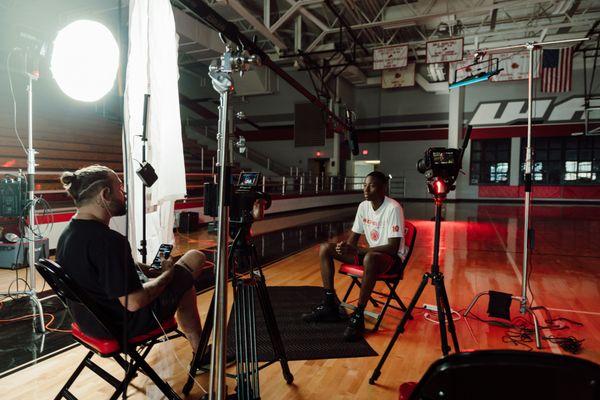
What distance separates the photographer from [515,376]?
1.95ft

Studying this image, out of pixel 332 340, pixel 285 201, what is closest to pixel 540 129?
pixel 285 201

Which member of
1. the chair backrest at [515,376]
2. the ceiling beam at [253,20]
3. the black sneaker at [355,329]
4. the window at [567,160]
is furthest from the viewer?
the window at [567,160]

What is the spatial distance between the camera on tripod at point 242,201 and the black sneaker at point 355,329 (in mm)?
1306

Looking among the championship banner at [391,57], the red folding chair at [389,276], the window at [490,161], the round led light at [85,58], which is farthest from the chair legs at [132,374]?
the window at [490,161]

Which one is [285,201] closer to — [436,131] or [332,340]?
[332,340]

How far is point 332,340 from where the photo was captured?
8.62 feet

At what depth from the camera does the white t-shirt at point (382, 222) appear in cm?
292

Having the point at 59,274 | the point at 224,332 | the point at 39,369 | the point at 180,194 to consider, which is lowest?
the point at 39,369

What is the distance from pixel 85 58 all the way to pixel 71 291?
2.33 meters

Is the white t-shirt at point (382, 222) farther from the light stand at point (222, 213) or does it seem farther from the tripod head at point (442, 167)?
the light stand at point (222, 213)

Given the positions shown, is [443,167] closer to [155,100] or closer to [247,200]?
[247,200]

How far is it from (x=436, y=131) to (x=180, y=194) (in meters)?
17.1

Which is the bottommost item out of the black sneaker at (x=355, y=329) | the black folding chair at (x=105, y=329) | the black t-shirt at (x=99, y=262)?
the black sneaker at (x=355, y=329)

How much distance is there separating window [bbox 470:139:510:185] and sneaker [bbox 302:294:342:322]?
16.8m
